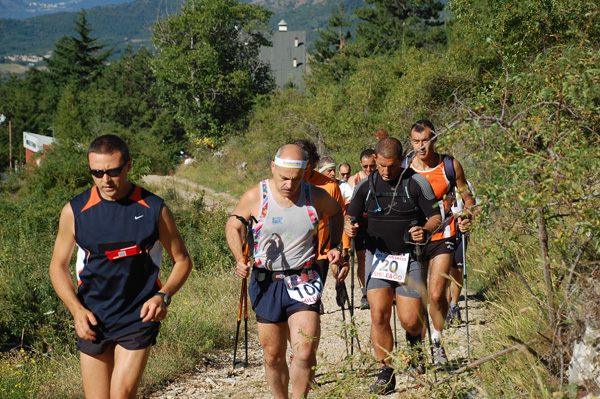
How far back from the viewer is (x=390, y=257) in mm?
5457

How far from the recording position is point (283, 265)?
4699mm

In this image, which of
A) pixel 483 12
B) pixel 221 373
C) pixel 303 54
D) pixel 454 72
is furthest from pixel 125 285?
pixel 303 54

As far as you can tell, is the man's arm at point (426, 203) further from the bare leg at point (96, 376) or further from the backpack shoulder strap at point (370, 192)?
the bare leg at point (96, 376)

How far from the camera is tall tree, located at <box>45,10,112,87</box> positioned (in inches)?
2997

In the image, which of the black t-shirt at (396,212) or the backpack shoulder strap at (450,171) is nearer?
the black t-shirt at (396,212)

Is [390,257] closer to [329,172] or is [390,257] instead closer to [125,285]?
[125,285]

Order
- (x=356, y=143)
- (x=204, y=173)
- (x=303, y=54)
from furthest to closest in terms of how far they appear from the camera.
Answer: (x=303, y=54) → (x=204, y=173) → (x=356, y=143)

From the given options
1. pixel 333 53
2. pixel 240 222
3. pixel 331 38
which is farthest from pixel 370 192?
pixel 331 38

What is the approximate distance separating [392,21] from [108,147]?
4929 cm

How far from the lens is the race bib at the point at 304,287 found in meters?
4.64

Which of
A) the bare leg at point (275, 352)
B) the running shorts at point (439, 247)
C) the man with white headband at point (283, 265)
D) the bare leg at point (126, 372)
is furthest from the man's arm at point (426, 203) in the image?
the bare leg at point (126, 372)

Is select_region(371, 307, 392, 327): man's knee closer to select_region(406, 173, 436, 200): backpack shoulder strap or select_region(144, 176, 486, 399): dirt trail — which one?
select_region(144, 176, 486, 399): dirt trail

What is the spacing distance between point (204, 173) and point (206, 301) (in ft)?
83.6

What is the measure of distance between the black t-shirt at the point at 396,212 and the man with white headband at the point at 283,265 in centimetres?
91
